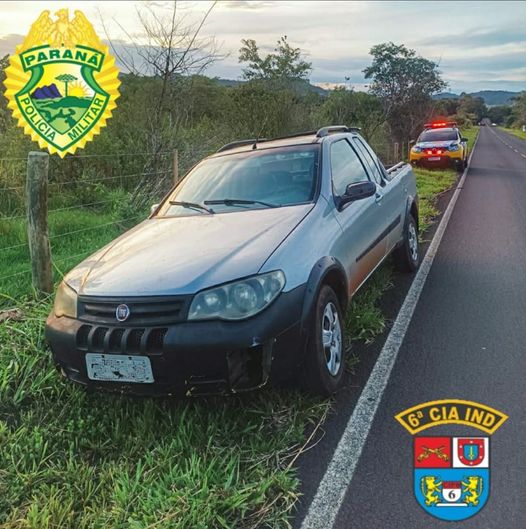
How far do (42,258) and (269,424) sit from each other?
9.03ft

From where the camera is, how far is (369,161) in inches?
211

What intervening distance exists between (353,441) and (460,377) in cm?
106

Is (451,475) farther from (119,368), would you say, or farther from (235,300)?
(119,368)

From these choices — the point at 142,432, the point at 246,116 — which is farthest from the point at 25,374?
the point at 246,116

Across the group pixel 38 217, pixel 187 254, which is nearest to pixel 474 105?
pixel 38 217

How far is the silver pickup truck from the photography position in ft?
9.30

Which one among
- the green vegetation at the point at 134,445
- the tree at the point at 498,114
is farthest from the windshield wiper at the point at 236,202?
the tree at the point at 498,114

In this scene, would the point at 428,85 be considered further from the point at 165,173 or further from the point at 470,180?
the point at 165,173

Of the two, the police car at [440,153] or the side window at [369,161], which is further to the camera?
the police car at [440,153]

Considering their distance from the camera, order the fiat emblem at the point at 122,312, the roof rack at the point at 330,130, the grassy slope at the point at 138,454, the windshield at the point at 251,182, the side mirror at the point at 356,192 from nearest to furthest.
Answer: the grassy slope at the point at 138,454, the fiat emblem at the point at 122,312, the side mirror at the point at 356,192, the windshield at the point at 251,182, the roof rack at the point at 330,130

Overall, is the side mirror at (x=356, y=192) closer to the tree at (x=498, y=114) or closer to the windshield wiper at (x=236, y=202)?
the windshield wiper at (x=236, y=202)

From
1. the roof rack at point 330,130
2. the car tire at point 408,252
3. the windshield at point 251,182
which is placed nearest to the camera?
the windshield at point 251,182

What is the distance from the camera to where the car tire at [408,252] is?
5984 millimetres

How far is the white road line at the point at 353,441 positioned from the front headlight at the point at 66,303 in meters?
1.67
